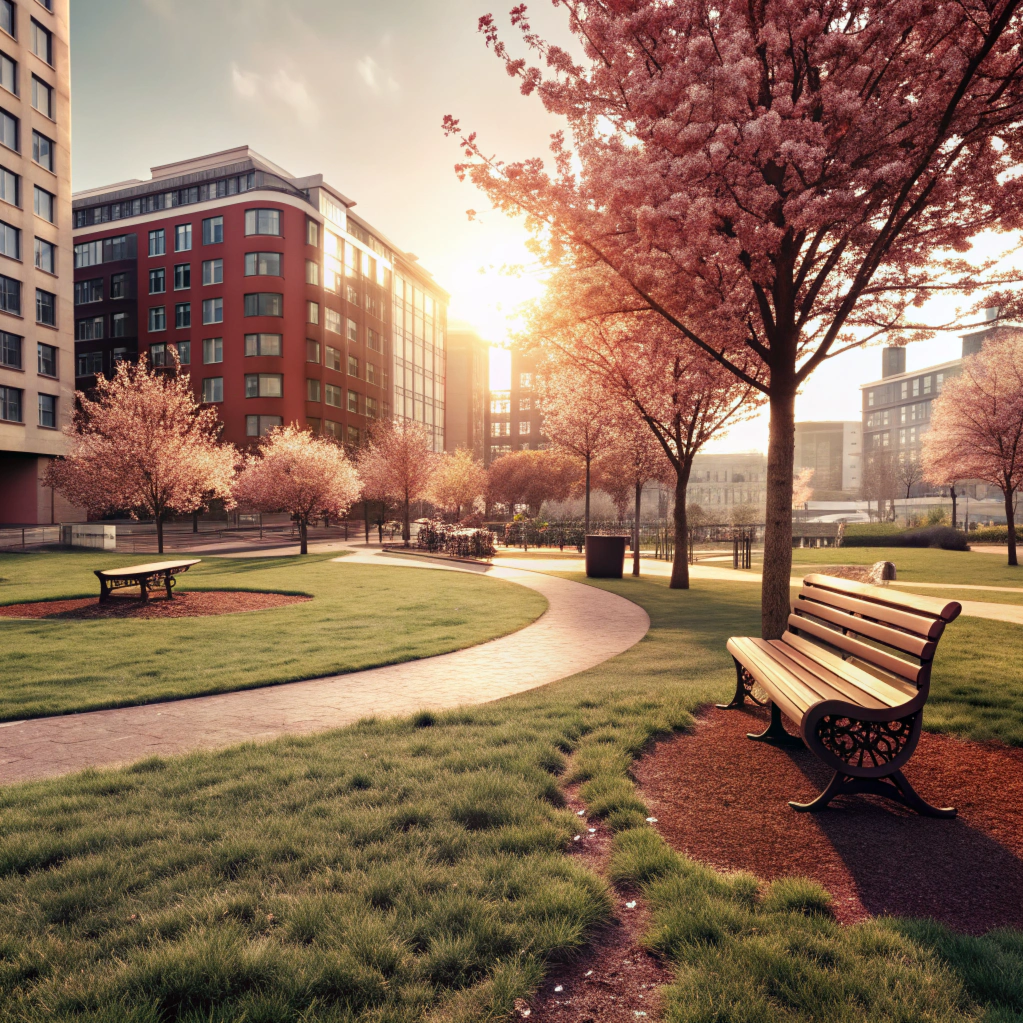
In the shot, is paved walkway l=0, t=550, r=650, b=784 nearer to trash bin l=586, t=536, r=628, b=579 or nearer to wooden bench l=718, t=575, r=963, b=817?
wooden bench l=718, t=575, r=963, b=817

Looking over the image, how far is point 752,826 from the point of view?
3.81 metres

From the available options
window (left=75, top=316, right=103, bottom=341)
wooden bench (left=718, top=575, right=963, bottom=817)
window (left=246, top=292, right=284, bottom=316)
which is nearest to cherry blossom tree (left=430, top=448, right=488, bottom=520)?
window (left=246, top=292, right=284, bottom=316)

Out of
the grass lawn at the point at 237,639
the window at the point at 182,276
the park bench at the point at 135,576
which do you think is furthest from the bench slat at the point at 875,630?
the window at the point at 182,276

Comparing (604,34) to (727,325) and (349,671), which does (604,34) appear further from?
(349,671)

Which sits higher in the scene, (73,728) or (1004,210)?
(1004,210)

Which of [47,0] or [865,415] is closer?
[47,0]

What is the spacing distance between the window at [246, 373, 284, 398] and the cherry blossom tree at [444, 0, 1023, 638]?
52.7 m

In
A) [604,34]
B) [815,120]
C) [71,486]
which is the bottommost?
[71,486]

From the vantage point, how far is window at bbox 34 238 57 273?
4122cm

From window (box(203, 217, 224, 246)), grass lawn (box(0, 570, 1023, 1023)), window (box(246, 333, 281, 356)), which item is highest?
window (box(203, 217, 224, 246))

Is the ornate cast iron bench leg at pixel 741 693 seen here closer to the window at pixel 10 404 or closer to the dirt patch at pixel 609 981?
the dirt patch at pixel 609 981

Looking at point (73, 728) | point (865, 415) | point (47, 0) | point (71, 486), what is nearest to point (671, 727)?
point (73, 728)

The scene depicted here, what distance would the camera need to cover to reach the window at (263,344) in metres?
56.1

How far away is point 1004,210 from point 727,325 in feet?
11.0
